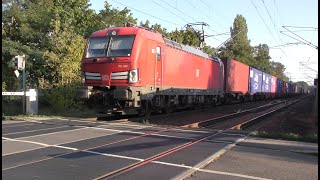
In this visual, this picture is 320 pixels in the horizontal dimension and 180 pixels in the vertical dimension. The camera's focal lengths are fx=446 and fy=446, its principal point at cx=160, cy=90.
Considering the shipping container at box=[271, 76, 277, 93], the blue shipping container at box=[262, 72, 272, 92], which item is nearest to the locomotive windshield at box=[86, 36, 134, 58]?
the blue shipping container at box=[262, 72, 272, 92]

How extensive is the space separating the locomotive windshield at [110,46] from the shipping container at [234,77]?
16.4m

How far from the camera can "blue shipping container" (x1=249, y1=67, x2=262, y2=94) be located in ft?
141

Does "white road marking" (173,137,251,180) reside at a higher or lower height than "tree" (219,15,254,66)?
lower

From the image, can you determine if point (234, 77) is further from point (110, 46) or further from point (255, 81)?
point (110, 46)

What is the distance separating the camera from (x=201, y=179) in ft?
24.3

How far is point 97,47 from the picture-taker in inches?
734

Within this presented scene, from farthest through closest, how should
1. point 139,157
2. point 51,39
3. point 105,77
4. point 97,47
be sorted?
point 51,39 < point 97,47 < point 105,77 < point 139,157

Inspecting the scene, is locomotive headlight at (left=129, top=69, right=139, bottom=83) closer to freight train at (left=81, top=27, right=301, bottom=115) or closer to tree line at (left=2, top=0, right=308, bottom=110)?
freight train at (left=81, top=27, right=301, bottom=115)

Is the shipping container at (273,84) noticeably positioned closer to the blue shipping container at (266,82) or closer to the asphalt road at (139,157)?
the blue shipping container at (266,82)

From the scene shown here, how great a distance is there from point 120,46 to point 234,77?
19040 mm

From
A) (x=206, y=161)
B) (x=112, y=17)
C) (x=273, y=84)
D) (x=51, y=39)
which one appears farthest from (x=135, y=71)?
(x=273, y=84)

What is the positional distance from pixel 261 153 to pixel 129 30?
967 centimetres

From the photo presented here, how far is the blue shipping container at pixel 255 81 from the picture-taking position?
4312 centimetres

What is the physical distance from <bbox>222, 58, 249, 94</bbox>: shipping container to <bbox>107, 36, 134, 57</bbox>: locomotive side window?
53.8ft
